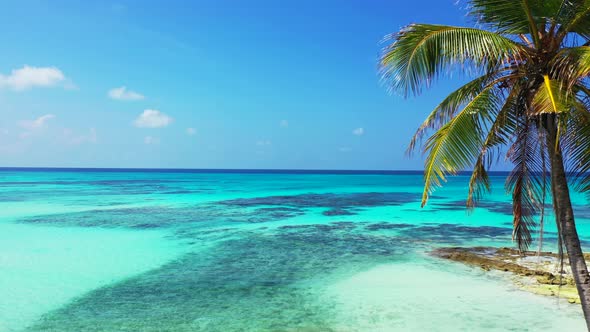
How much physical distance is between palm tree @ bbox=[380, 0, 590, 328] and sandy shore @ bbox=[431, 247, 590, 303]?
2505 millimetres

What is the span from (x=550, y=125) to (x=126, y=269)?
381 inches

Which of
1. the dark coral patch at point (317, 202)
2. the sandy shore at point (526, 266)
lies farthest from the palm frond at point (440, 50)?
the dark coral patch at point (317, 202)

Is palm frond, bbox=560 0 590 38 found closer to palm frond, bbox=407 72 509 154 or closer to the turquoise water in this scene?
palm frond, bbox=407 72 509 154

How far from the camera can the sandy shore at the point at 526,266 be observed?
7698mm

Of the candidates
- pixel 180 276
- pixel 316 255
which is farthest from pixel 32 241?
pixel 316 255

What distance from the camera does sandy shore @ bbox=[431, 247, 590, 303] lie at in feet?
25.3

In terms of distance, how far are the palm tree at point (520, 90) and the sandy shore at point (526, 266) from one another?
251 centimetres

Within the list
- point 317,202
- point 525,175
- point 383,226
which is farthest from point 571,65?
point 317,202

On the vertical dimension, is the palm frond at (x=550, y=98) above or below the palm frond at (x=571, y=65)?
below

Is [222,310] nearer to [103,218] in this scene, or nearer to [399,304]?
[399,304]

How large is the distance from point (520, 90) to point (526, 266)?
7.11 m

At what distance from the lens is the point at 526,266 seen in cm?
960

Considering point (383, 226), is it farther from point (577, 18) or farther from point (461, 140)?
point (577, 18)

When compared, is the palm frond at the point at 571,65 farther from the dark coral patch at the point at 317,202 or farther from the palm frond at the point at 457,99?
the dark coral patch at the point at 317,202
